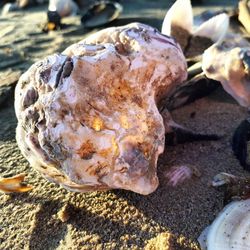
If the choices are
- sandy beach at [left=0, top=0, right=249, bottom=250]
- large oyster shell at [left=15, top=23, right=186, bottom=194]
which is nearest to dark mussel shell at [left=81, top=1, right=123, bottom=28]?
sandy beach at [left=0, top=0, right=249, bottom=250]

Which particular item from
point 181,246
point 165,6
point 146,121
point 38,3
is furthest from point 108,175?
point 38,3

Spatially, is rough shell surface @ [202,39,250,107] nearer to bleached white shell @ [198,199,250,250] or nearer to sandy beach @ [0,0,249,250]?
sandy beach @ [0,0,249,250]

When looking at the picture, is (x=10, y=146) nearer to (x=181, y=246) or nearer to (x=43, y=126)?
(x=43, y=126)

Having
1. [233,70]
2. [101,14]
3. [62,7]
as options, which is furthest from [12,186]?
[62,7]

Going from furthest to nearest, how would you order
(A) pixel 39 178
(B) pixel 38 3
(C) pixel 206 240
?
(B) pixel 38 3 → (A) pixel 39 178 → (C) pixel 206 240

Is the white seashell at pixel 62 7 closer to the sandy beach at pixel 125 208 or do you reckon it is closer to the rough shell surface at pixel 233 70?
the sandy beach at pixel 125 208

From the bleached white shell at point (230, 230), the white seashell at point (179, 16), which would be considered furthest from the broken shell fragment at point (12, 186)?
the white seashell at point (179, 16)
